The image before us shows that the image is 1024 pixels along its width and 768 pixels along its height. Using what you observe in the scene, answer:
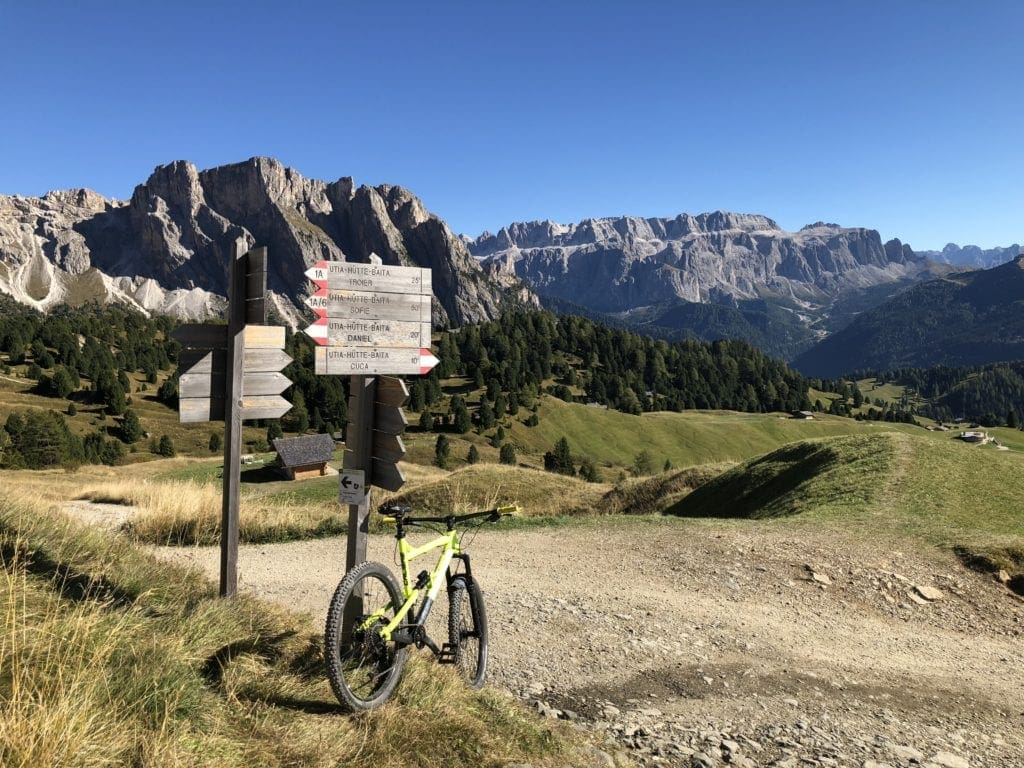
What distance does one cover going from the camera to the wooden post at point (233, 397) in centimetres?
703

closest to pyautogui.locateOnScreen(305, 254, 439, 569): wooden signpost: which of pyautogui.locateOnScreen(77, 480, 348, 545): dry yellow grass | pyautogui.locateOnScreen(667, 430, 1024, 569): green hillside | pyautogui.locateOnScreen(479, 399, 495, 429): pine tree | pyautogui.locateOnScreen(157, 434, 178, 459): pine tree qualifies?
pyautogui.locateOnScreen(77, 480, 348, 545): dry yellow grass

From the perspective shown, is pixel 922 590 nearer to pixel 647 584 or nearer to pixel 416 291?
pixel 647 584

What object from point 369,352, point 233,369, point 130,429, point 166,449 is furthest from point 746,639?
point 130,429

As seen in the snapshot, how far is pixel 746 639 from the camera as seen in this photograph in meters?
9.80

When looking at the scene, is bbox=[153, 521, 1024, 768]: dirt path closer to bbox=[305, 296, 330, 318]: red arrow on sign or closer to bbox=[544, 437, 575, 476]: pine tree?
bbox=[305, 296, 330, 318]: red arrow on sign

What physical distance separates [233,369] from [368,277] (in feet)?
6.03

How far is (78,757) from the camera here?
3.38 metres

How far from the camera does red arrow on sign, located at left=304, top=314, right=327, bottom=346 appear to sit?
645cm

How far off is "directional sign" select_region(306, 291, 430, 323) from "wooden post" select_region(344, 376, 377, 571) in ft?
2.33

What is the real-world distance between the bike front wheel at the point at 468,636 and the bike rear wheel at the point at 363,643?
911 millimetres

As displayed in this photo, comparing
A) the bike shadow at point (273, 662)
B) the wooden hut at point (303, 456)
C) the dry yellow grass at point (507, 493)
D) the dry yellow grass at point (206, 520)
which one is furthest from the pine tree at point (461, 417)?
the bike shadow at point (273, 662)

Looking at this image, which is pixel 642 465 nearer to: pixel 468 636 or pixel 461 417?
pixel 461 417

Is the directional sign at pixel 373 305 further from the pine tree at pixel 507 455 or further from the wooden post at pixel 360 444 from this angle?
the pine tree at pixel 507 455

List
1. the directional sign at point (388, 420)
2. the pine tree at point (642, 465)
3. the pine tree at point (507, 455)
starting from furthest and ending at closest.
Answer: the pine tree at point (642, 465), the pine tree at point (507, 455), the directional sign at point (388, 420)
